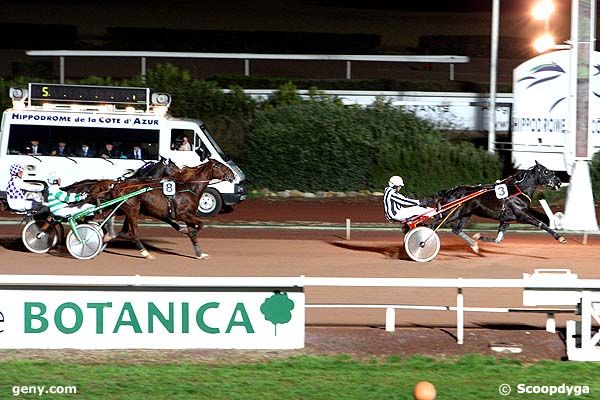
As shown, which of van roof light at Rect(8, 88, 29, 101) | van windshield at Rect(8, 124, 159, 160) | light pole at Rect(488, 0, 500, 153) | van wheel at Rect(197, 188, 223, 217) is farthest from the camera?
light pole at Rect(488, 0, 500, 153)

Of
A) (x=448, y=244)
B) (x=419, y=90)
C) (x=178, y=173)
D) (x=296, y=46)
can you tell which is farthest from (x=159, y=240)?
(x=296, y=46)

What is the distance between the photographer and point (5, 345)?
11.1 meters

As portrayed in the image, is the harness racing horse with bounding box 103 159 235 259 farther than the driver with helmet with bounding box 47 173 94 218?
Yes

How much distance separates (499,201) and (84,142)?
8534 mm

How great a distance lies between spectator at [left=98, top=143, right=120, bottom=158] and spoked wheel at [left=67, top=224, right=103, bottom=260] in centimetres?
605

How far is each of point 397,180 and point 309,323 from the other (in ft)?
15.4

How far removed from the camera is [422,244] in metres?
16.8

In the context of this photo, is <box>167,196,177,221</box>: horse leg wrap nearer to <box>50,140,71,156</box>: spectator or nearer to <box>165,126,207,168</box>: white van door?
<box>165,126,207,168</box>: white van door

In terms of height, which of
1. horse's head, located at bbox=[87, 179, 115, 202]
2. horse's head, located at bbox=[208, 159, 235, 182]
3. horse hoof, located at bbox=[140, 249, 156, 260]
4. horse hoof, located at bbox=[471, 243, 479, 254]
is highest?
horse's head, located at bbox=[208, 159, 235, 182]

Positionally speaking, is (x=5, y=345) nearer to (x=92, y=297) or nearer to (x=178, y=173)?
(x=92, y=297)

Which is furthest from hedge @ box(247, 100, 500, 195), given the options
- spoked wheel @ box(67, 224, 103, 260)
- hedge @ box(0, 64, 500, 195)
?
spoked wheel @ box(67, 224, 103, 260)

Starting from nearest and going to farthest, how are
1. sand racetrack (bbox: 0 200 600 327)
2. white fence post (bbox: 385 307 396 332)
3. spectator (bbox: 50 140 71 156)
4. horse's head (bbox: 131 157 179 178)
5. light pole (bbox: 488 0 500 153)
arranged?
white fence post (bbox: 385 307 396 332) → sand racetrack (bbox: 0 200 600 327) → horse's head (bbox: 131 157 179 178) → spectator (bbox: 50 140 71 156) → light pole (bbox: 488 0 500 153)

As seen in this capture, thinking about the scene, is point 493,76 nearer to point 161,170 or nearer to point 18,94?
point 18,94

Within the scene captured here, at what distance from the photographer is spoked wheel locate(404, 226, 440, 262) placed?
16781 millimetres
